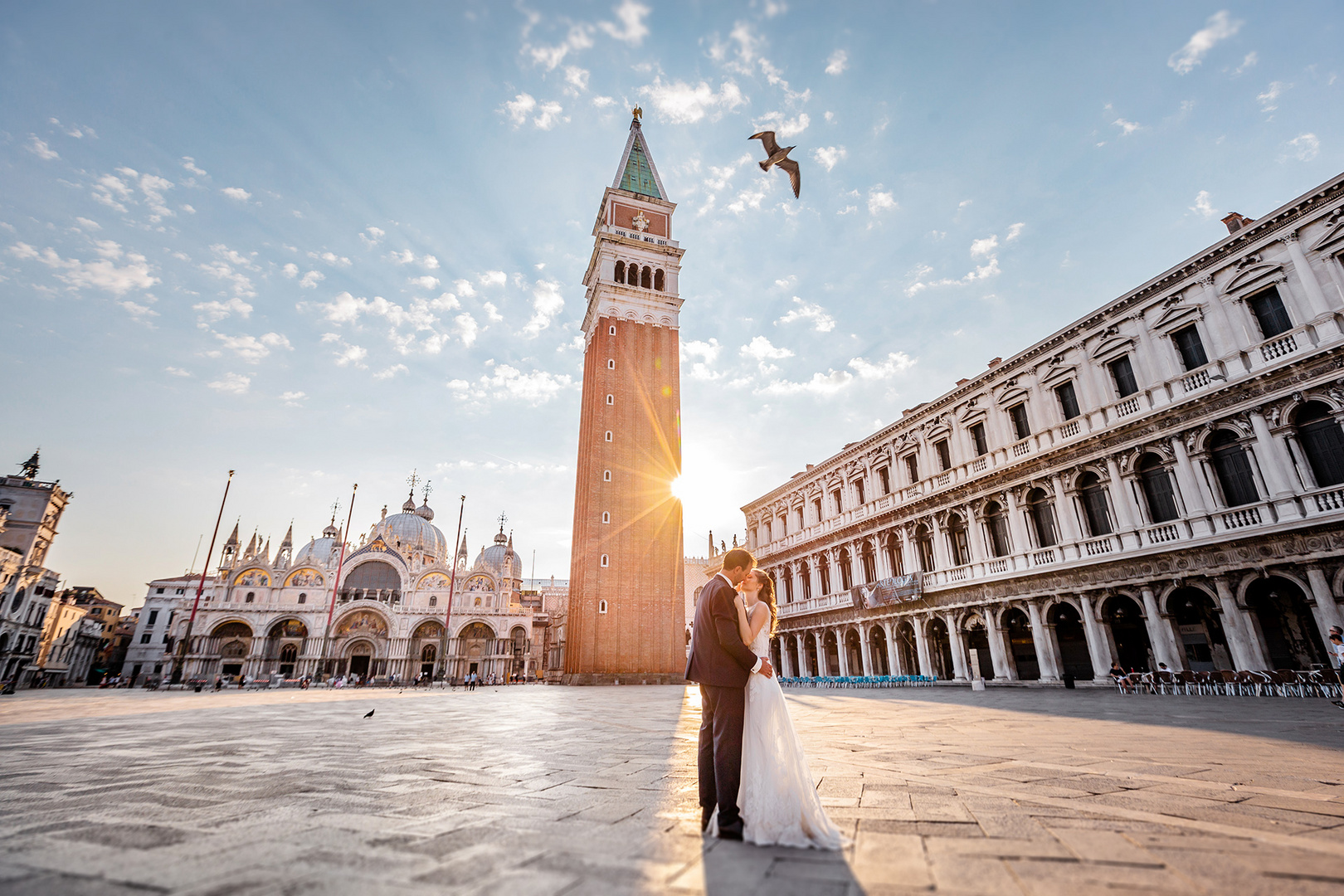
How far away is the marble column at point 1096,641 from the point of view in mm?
17609

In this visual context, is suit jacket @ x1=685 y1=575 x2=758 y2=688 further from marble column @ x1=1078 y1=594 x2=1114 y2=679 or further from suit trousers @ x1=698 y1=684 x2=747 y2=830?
marble column @ x1=1078 y1=594 x2=1114 y2=679

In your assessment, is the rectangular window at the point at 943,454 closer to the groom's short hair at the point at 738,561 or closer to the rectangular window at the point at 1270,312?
the rectangular window at the point at 1270,312

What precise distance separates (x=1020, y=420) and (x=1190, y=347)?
5.49 metres

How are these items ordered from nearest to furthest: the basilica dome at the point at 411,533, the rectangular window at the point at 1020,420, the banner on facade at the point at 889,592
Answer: the rectangular window at the point at 1020,420
the banner on facade at the point at 889,592
the basilica dome at the point at 411,533

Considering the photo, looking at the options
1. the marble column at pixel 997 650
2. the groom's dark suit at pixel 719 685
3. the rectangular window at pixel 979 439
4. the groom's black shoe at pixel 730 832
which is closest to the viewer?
the groom's black shoe at pixel 730 832

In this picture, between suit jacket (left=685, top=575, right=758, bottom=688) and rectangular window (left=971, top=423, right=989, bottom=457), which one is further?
rectangular window (left=971, top=423, right=989, bottom=457)

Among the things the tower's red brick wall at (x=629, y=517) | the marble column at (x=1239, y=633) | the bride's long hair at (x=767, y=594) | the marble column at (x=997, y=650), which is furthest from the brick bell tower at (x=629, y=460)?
the bride's long hair at (x=767, y=594)

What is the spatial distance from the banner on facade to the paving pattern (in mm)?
16281

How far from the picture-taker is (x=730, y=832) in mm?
3336

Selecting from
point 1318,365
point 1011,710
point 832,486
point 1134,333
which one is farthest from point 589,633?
point 1318,365

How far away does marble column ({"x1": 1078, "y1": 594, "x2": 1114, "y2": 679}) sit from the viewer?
17.6 metres

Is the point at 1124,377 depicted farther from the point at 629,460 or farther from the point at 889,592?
the point at 629,460

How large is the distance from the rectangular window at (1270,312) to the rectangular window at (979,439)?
846 cm

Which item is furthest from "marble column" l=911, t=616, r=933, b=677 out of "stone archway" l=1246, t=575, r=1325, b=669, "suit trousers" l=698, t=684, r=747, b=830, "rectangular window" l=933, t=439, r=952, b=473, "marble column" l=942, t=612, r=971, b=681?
"suit trousers" l=698, t=684, r=747, b=830
